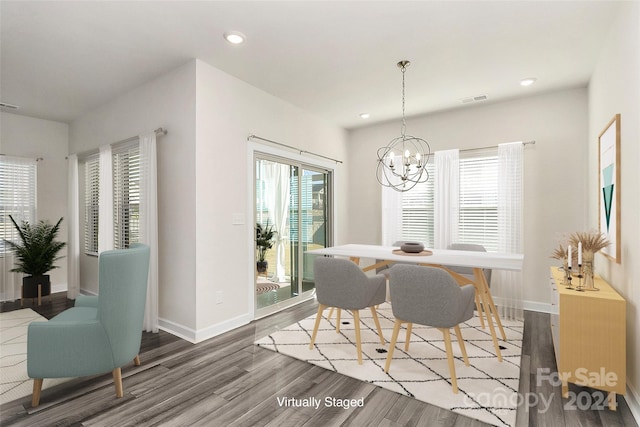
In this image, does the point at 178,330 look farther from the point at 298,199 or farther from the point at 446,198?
the point at 446,198

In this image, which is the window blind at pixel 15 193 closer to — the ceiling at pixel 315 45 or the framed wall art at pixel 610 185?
the ceiling at pixel 315 45

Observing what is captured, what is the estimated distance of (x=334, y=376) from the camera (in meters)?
2.38

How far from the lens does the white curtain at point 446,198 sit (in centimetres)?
431

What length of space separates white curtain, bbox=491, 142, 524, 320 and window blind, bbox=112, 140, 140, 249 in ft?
14.4

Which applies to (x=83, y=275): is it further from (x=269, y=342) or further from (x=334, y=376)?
(x=334, y=376)

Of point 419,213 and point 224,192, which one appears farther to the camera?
point 419,213

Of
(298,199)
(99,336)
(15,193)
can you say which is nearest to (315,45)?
(298,199)

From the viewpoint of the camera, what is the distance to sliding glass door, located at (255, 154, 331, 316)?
12.8 feet

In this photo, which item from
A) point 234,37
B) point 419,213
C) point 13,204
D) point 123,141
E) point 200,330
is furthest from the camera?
point 419,213

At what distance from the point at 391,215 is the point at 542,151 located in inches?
82.3

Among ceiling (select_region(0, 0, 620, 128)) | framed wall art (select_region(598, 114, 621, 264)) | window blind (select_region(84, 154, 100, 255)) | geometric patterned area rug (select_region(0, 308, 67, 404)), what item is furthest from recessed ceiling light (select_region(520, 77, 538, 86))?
window blind (select_region(84, 154, 100, 255))

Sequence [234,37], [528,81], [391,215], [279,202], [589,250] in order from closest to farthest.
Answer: [589,250]
[234,37]
[528,81]
[279,202]
[391,215]

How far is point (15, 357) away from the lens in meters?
2.76

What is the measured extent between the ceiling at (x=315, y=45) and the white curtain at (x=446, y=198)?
2.76 ft
